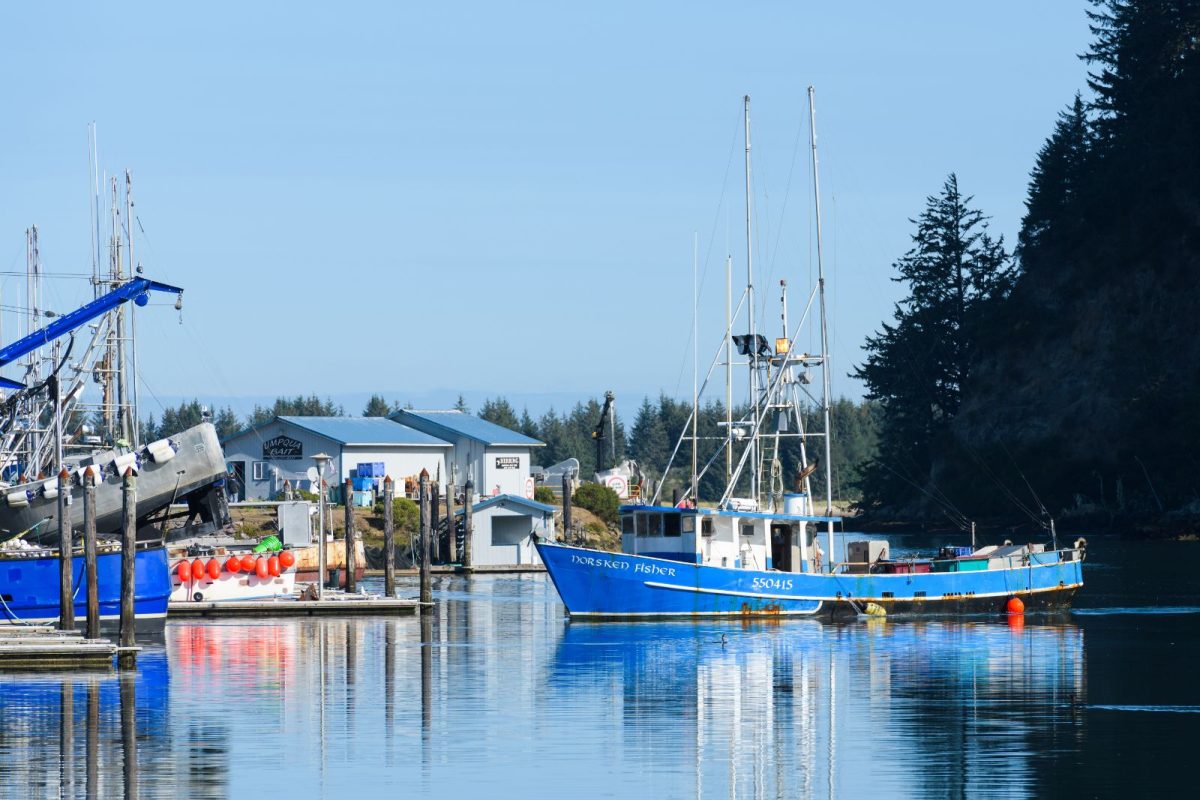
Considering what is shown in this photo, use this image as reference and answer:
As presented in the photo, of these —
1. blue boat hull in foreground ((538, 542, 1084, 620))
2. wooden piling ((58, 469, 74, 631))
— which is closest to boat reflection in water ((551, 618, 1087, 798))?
blue boat hull in foreground ((538, 542, 1084, 620))

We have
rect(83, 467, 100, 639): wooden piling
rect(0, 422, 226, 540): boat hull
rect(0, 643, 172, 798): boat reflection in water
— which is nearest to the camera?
rect(0, 643, 172, 798): boat reflection in water

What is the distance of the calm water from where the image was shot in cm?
2914

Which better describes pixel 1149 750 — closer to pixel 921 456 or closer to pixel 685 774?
pixel 685 774

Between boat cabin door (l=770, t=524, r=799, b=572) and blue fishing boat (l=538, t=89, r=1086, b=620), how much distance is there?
42 mm

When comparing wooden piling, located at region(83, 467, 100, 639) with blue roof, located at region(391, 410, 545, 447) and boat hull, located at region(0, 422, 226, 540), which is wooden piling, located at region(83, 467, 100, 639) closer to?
boat hull, located at region(0, 422, 226, 540)

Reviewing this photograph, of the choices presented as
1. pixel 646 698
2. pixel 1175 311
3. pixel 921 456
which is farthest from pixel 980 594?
pixel 921 456

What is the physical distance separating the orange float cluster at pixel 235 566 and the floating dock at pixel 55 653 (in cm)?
1756

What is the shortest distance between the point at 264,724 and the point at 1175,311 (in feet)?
325

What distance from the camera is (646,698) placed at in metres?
40.2

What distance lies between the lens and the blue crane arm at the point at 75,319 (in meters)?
63.4

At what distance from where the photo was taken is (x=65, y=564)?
153 ft

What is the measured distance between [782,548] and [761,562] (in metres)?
1.14

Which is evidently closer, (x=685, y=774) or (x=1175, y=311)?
(x=685, y=774)

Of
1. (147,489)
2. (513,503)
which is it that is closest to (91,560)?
(147,489)
